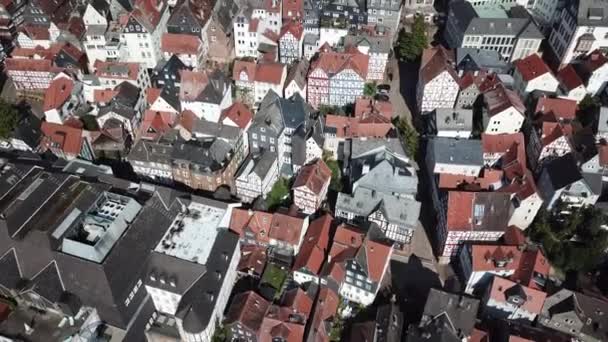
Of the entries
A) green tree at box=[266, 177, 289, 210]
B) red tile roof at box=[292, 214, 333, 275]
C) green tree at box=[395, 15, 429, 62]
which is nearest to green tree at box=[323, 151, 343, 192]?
green tree at box=[266, 177, 289, 210]

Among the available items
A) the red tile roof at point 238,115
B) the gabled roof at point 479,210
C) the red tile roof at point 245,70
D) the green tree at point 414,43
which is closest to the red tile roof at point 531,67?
the green tree at point 414,43

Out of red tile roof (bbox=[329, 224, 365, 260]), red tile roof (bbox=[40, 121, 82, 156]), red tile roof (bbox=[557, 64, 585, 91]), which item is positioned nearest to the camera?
red tile roof (bbox=[329, 224, 365, 260])

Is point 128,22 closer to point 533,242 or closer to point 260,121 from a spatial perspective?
point 260,121

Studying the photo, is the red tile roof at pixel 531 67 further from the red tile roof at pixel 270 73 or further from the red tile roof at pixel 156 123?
the red tile roof at pixel 156 123

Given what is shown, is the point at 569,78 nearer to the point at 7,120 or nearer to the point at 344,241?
the point at 344,241

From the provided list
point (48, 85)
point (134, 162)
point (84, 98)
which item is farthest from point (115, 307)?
point (48, 85)

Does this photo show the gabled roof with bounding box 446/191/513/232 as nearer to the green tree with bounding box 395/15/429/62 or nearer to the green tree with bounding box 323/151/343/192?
the green tree with bounding box 323/151/343/192
